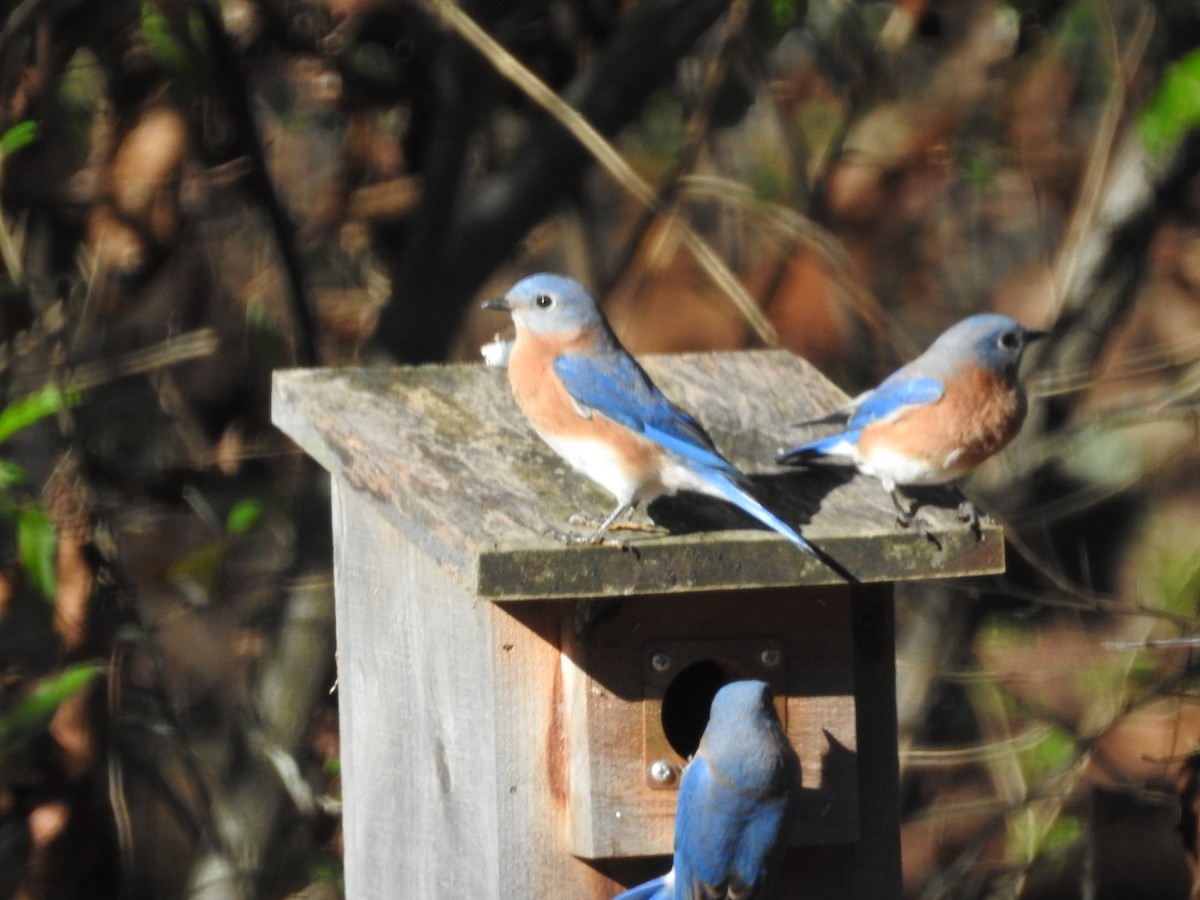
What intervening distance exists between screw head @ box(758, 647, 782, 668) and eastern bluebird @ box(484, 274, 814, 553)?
0.75 feet

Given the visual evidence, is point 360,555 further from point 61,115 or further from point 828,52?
point 828,52

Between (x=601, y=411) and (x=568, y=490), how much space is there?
5.1 inches

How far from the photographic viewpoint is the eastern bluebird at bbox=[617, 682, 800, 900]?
2.41 meters

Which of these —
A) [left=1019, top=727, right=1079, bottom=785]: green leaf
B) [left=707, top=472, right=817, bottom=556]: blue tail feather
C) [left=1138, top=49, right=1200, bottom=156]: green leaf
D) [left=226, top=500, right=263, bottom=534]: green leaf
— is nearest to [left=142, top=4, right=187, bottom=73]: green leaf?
[left=226, top=500, right=263, bottom=534]: green leaf

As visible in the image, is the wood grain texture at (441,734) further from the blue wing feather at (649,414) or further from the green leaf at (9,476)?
the green leaf at (9,476)

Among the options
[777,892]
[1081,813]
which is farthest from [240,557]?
[777,892]

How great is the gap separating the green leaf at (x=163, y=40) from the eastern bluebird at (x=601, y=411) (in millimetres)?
1877

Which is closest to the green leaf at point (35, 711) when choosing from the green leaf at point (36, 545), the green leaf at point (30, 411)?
the green leaf at point (36, 545)

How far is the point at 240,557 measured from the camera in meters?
5.07

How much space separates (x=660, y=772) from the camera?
2.57 m

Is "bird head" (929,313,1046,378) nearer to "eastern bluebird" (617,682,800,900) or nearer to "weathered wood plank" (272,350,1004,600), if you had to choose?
"weathered wood plank" (272,350,1004,600)

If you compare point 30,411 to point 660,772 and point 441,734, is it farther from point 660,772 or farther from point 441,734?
point 660,772

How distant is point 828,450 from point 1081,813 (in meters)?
2.48

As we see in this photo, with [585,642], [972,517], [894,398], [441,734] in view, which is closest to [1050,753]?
[894,398]
